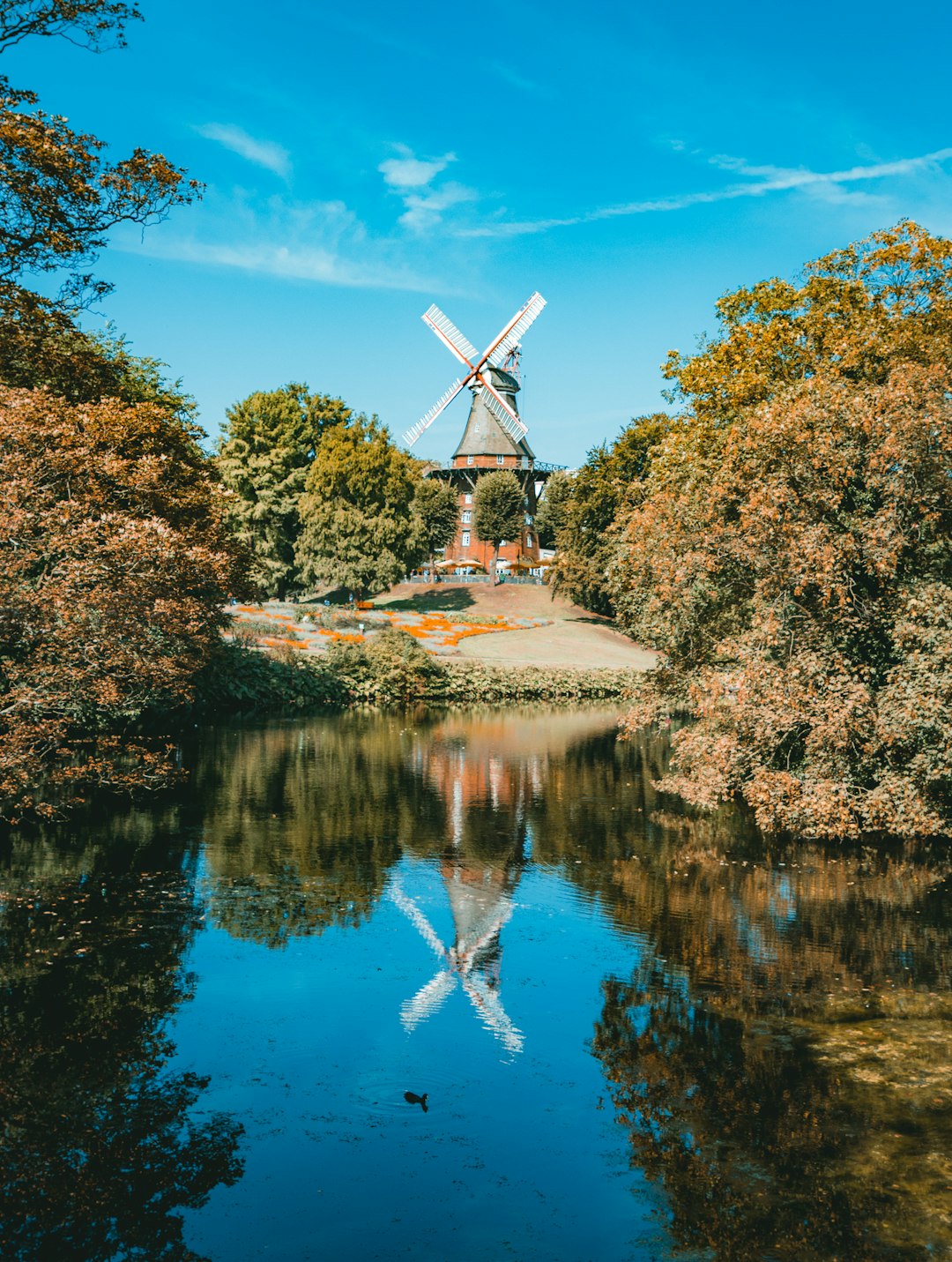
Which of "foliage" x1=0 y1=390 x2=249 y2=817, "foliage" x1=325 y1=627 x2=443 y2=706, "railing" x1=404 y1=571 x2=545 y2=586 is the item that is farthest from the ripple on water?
"railing" x1=404 y1=571 x2=545 y2=586

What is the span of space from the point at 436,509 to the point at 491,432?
551 inches

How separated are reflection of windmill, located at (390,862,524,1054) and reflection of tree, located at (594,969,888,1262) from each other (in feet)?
5.09

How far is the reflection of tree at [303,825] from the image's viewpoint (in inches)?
731

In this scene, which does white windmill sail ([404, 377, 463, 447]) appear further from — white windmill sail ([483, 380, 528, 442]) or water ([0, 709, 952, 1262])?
water ([0, 709, 952, 1262])

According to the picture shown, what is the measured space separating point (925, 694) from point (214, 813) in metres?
17.1

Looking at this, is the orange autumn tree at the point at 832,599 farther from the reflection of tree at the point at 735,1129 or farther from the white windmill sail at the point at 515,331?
the white windmill sail at the point at 515,331

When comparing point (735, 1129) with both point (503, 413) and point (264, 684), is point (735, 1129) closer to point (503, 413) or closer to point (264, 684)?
point (264, 684)

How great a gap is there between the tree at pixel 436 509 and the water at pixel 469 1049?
7352cm

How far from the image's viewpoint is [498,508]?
98812 mm

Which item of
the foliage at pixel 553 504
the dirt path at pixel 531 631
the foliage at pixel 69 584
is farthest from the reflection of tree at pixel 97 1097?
the foliage at pixel 553 504

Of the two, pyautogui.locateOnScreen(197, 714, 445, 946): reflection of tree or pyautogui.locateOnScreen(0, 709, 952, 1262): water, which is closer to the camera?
pyautogui.locateOnScreen(0, 709, 952, 1262): water

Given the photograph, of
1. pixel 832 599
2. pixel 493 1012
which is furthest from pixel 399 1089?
pixel 832 599

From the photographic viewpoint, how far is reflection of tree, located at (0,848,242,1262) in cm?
878

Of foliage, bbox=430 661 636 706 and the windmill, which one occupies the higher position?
the windmill
